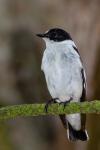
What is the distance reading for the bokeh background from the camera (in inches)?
279

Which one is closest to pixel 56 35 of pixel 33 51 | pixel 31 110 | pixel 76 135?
pixel 76 135

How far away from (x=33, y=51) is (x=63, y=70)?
7.88ft

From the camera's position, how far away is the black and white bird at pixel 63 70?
4984 mm

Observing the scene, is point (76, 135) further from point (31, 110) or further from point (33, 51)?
point (33, 51)

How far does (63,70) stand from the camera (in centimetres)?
497

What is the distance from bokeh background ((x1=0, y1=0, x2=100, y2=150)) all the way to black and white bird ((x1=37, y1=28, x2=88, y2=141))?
1.82m

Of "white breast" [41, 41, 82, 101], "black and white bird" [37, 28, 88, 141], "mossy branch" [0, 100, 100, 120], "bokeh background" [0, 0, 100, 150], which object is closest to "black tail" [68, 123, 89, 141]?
"black and white bird" [37, 28, 88, 141]

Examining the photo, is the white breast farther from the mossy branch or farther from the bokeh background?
the bokeh background

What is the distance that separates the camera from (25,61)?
7371 millimetres

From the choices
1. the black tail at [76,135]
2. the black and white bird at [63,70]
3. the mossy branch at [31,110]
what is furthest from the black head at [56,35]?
the mossy branch at [31,110]

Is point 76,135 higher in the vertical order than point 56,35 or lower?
lower

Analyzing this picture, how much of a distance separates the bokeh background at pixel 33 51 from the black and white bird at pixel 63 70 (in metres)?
1.82

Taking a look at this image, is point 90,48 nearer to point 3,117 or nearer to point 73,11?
point 73,11

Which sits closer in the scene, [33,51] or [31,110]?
[31,110]
